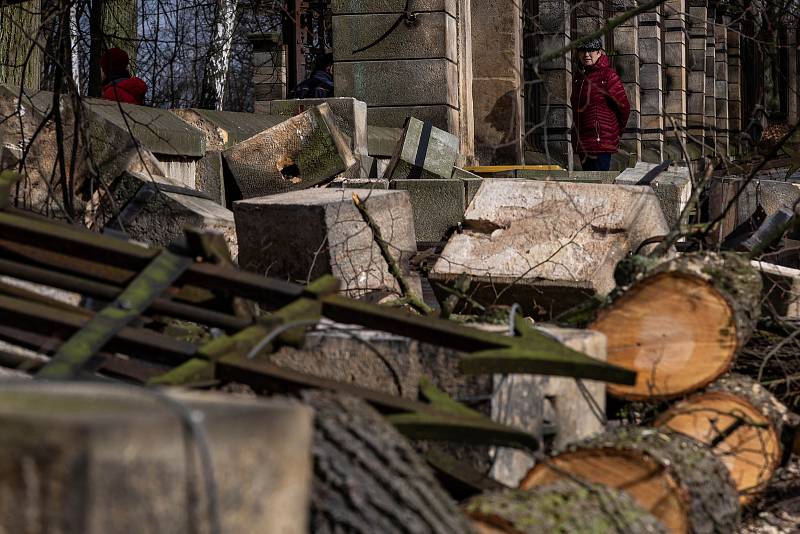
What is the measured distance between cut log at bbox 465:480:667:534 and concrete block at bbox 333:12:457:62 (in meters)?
10.6

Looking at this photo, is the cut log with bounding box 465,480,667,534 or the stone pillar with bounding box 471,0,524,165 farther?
the stone pillar with bounding box 471,0,524,165

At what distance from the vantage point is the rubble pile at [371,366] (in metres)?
1.86

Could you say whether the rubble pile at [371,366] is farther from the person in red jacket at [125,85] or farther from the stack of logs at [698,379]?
the person in red jacket at [125,85]

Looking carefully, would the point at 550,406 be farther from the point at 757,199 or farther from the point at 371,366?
the point at 757,199

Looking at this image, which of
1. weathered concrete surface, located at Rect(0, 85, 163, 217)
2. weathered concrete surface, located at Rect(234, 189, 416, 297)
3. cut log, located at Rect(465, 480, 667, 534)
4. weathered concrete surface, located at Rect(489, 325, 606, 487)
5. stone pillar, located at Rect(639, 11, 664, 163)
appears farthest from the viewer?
stone pillar, located at Rect(639, 11, 664, 163)

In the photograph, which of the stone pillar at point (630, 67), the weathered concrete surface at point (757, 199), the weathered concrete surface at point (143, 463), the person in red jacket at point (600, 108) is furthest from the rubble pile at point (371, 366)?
the stone pillar at point (630, 67)

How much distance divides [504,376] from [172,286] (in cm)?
95

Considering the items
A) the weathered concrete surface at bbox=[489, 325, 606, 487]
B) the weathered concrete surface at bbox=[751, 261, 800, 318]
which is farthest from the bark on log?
the weathered concrete surface at bbox=[751, 261, 800, 318]

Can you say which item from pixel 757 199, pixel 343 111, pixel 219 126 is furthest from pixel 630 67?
pixel 219 126

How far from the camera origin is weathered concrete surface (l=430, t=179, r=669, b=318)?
6.10 metres

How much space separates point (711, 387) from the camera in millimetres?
4332

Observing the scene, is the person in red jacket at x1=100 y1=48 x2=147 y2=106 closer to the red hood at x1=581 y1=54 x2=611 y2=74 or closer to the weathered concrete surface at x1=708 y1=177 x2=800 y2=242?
the weathered concrete surface at x1=708 y1=177 x2=800 y2=242

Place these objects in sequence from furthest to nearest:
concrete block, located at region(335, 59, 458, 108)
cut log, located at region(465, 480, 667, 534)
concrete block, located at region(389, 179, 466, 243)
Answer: concrete block, located at region(335, 59, 458, 108), concrete block, located at region(389, 179, 466, 243), cut log, located at region(465, 480, 667, 534)

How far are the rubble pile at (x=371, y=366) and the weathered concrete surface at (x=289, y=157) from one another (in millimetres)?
1478
